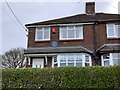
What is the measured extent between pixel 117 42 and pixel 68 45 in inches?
177

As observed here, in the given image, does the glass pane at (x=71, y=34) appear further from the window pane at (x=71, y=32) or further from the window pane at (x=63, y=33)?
the window pane at (x=63, y=33)

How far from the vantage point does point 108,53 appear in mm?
20625

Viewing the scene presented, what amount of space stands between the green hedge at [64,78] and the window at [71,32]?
26.8 feet

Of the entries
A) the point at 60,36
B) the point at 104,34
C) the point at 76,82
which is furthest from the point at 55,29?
the point at 76,82

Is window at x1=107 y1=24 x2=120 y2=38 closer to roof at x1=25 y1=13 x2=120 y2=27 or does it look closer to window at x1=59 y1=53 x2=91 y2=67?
roof at x1=25 y1=13 x2=120 y2=27

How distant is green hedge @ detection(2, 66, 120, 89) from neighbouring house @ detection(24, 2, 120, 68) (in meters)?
6.16

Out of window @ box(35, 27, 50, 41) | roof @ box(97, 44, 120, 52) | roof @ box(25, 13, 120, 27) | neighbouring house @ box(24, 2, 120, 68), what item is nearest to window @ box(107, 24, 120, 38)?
neighbouring house @ box(24, 2, 120, 68)

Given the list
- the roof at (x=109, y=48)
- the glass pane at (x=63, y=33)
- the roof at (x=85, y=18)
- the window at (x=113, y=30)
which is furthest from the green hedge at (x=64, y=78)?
the roof at (x=85, y=18)

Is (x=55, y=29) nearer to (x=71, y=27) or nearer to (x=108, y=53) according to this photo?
(x=71, y=27)

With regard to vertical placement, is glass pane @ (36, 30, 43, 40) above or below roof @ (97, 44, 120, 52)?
above

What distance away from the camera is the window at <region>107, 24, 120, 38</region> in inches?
875

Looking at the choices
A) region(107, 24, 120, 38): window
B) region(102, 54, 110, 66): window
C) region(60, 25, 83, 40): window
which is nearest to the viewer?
region(102, 54, 110, 66): window

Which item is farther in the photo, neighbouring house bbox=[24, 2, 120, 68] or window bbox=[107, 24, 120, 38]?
window bbox=[107, 24, 120, 38]

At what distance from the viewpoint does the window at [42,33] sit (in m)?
23.3
